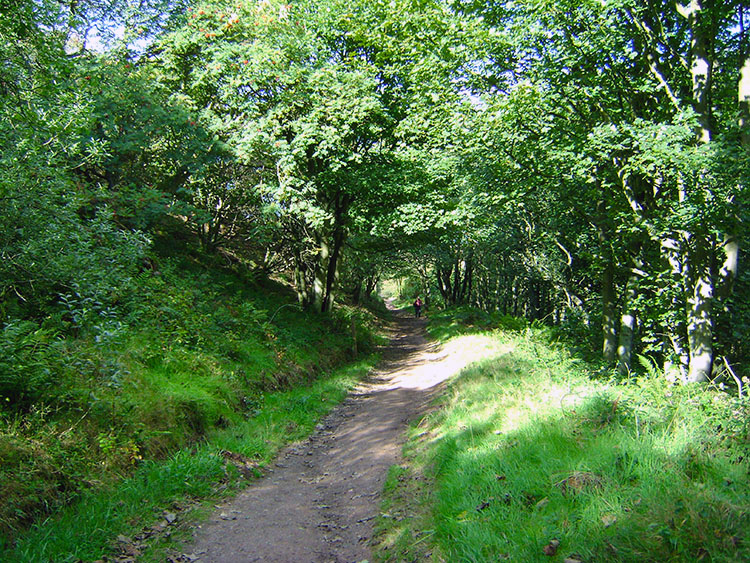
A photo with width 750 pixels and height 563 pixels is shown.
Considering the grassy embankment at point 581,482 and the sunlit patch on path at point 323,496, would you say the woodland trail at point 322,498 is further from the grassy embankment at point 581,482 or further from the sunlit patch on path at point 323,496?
the grassy embankment at point 581,482

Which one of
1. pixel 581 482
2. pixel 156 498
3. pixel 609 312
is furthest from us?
pixel 609 312

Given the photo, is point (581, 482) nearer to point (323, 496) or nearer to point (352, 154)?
Answer: point (323, 496)

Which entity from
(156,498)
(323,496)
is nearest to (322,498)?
(323,496)

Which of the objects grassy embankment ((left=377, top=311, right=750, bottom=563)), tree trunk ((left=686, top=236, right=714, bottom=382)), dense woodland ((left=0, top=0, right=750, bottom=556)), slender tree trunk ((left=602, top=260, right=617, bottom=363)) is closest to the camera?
grassy embankment ((left=377, top=311, right=750, bottom=563))

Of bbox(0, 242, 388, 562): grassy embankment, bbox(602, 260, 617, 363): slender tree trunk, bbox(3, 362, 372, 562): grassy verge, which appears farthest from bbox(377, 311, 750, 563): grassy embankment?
bbox(602, 260, 617, 363): slender tree trunk

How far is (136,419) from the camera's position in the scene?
20.4 ft

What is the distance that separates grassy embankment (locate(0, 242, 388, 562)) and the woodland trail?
1.52ft

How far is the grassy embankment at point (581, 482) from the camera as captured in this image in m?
3.18

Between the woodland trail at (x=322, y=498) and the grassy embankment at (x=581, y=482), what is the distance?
1.40ft

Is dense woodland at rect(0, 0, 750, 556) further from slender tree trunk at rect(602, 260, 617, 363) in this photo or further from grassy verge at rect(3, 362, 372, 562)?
grassy verge at rect(3, 362, 372, 562)

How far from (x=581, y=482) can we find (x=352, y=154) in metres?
13.3

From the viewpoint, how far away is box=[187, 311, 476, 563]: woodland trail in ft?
15.7

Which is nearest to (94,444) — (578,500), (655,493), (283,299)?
(578,500)

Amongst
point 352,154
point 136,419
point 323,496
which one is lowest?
point 323,496
